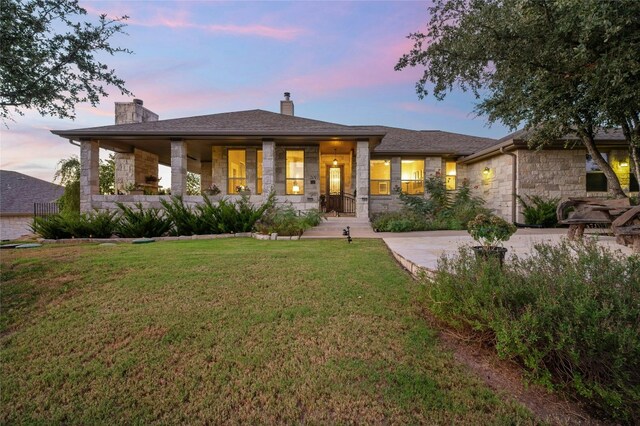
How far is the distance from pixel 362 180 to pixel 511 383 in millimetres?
9441

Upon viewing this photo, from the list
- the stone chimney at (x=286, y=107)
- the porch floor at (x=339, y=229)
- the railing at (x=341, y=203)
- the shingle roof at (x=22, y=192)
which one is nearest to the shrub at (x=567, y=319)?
the porch floor at (x=339, y=229)

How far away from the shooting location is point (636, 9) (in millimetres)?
4715

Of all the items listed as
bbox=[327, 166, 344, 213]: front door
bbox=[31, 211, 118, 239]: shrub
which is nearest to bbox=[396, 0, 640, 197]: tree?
bbox=[327, 166, 344, 213]: front door

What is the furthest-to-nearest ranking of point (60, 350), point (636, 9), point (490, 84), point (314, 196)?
point (314, 196), point (490, 84), point (636, 9), point (60, 350)

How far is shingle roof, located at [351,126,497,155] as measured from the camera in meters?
14.3

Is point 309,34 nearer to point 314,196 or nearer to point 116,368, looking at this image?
point 314,196

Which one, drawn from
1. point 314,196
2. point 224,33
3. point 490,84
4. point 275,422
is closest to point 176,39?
point 224,33

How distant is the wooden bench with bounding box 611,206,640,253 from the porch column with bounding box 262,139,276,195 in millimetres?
9251

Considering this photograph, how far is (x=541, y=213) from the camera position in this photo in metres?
10.9

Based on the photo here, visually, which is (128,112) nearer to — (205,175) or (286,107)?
(205,175)

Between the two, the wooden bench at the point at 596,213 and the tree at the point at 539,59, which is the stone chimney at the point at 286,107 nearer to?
the tree at the point at 539,59

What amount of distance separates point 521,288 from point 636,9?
525 centimetres

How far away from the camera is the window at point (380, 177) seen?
14602mm

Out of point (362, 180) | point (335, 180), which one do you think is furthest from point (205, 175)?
point (362, 180)
